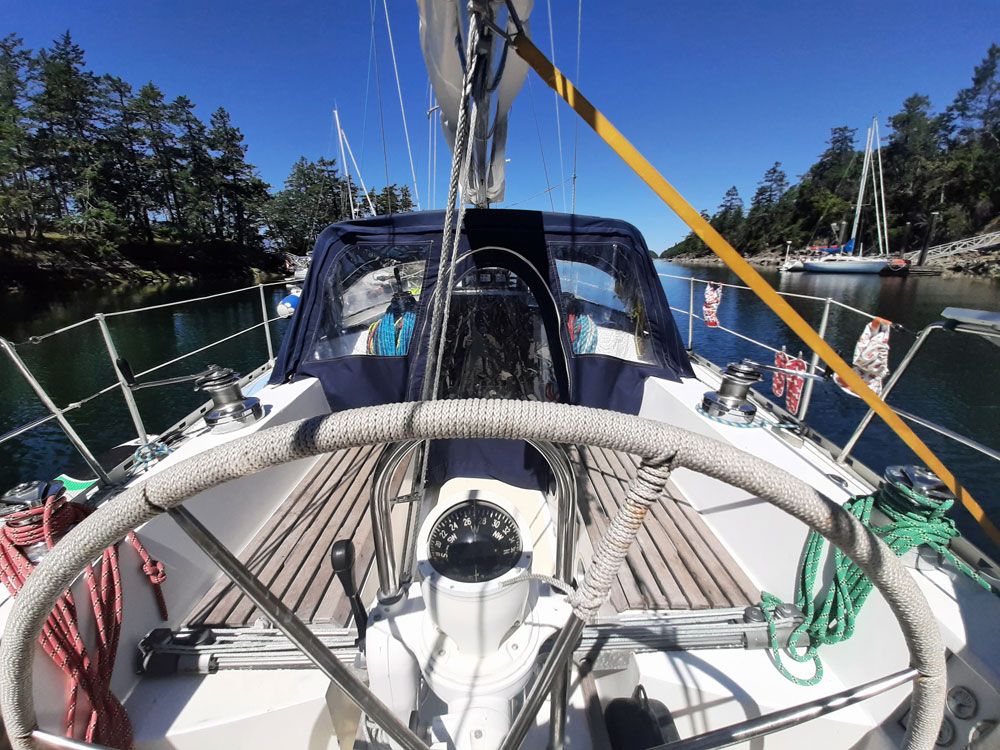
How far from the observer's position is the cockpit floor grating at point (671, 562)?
6.38ft

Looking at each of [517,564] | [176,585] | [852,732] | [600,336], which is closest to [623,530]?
[517,564]

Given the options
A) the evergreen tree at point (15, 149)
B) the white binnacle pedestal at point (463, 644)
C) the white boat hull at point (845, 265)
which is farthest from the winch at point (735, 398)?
the white boat hull at point (845, 265)

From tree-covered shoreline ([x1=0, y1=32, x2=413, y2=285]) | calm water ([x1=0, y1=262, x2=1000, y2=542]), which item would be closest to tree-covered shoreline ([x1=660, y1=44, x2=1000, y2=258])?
calm water ([x1=0, y1=262, x2=1000, y2=542])

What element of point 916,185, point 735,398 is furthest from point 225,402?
point 916,185

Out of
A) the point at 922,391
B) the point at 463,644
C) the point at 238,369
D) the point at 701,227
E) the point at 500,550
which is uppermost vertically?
→ the point at 701,227

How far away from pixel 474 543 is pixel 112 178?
145 ft

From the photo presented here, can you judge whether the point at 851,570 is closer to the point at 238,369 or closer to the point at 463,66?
the point at 463,66

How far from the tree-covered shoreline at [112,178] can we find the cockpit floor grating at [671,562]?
20.7 meters

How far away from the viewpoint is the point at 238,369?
10633mm

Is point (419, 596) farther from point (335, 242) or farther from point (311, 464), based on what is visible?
point (335, 242)

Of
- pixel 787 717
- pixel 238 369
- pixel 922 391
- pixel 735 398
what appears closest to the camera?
pixel 787 717

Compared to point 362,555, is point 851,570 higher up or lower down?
higher up

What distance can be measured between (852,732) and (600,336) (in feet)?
7.45

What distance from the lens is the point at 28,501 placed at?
1279 mm
